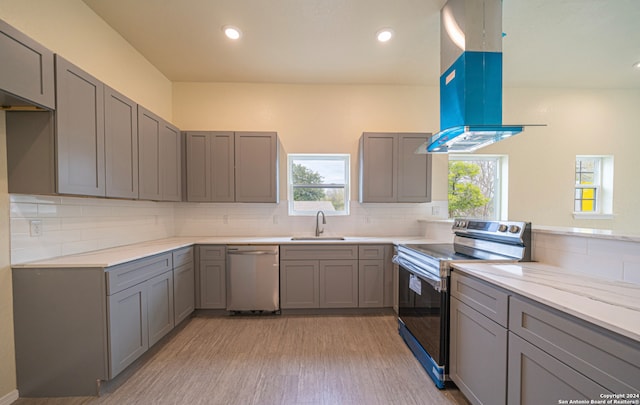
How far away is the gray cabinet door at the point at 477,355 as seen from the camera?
1.24 meters

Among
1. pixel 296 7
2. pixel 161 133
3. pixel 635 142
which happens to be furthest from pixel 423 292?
pixel 635 142

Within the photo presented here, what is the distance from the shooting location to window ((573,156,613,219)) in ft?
11.2

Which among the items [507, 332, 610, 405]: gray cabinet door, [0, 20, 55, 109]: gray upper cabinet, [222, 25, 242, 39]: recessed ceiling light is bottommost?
[507, 332, 610, 405]: gray cabinet door

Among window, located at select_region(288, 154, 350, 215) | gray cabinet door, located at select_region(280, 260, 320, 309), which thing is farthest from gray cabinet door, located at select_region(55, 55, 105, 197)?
window, located at select_region(288, 154, 350, 215)

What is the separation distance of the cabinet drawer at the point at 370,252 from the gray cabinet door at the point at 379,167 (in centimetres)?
66

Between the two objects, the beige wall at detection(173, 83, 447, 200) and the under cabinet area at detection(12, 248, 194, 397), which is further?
the beige wall at detection(173, 83, 447, 200)

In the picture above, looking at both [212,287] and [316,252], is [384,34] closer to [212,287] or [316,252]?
[316,252]

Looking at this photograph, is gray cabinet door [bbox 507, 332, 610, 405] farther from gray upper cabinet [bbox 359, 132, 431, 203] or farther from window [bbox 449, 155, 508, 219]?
window [bbox 449, 155, 508, 219]

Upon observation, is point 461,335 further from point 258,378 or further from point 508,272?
point 258,378

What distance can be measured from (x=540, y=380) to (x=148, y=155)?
3397 millimetres

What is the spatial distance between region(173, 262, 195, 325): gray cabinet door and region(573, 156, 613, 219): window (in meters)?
5.35

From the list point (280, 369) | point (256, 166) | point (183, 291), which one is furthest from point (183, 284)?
point (256, 166)

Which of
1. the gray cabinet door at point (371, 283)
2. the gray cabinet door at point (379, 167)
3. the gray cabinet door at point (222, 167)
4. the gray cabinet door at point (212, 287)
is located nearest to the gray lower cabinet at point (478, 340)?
the gray cabinet door at point (371, 283)

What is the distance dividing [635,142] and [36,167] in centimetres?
683
